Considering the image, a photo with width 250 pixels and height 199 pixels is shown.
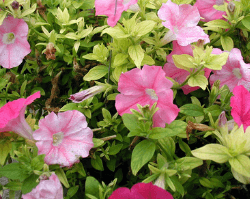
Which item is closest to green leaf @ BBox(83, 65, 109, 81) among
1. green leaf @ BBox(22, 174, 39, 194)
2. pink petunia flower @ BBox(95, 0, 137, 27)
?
pink petunia flower @ BBox(95, 0, 137, 27)

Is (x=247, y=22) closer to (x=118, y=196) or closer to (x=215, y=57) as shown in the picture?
(x=215, y=57)

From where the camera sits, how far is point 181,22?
96cm

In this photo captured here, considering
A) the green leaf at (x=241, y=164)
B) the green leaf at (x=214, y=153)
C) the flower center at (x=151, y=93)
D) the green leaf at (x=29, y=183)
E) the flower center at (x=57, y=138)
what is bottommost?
the green leaf at (x=29, y=183)

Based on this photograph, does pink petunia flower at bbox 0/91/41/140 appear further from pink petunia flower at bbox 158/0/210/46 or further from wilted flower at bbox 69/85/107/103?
pink petunia flower at bbox 158/0/210/46

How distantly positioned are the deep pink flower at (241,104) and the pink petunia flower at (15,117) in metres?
0.59

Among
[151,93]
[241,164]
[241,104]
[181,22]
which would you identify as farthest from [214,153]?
[181,22]

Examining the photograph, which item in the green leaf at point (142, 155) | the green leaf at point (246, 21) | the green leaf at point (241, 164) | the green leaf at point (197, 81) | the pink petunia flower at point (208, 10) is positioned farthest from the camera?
the pink petunia flower at point (208, 10)

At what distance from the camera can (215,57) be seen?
856 millimetres

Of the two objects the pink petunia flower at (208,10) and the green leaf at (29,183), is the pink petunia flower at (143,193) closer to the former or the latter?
the green leaf at (29,183)

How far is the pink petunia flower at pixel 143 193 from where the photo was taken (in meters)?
0.66

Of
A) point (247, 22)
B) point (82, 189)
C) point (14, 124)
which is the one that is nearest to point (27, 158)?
point (14, 124)

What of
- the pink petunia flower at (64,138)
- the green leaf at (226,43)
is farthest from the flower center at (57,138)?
the green leaf at (226,43)

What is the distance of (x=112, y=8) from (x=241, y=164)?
69 centimetres

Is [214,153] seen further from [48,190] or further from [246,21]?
[246,21]
